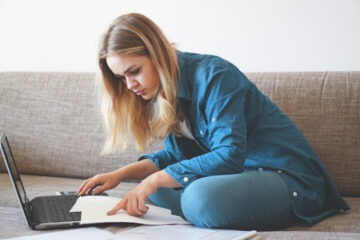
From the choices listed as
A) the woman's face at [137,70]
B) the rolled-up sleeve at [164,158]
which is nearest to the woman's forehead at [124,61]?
the woman's face at [137,70]

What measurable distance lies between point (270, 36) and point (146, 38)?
682 mm

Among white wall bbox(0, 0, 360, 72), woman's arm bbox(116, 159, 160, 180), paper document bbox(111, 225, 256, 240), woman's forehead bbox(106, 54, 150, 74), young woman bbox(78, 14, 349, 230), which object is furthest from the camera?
white wall bbox(0, 0, 360, 72)

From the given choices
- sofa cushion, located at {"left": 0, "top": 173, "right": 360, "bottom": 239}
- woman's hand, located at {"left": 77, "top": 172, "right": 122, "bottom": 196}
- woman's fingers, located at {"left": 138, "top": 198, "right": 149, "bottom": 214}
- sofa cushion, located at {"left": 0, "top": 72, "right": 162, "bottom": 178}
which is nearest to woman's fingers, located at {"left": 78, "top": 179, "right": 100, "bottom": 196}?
woman's hand, located at {"left": 77, "top": 172, "right": 122, "bottom": 196}

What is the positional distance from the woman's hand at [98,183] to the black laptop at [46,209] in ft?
0.12

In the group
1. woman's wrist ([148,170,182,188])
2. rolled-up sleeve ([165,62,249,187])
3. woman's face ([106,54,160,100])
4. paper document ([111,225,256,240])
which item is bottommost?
paper document ([111,225,256,240])

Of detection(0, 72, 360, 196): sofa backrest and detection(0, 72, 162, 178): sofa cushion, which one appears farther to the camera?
detection(0, 72, 162, 178): sofa cushion

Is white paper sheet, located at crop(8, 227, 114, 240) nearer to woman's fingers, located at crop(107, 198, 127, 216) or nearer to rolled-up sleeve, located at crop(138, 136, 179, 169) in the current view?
woman's fingers, located at crop(107, 198, 127, 216)

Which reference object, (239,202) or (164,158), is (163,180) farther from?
(164,158)

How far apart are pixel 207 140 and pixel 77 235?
18.9 inches

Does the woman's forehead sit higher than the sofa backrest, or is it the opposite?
the woman's forehead

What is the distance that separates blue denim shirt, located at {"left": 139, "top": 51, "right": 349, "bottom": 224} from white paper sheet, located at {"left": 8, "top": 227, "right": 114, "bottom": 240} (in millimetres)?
241

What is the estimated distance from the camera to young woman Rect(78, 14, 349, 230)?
3.61 feet

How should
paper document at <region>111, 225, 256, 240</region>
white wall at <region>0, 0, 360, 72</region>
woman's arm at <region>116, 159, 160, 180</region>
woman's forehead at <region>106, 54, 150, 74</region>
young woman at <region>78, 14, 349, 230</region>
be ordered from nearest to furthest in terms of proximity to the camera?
paper document at <region>111, 225, 256, 240</region>, young woman at <region>78, 14, 349, 230</region>, woman's forehead at <region>106, 54, 150, 74</region>, woman's arm at <region>116, 159, 160, 180</region>, white wall at <region>0, 0, 360, 72</region>

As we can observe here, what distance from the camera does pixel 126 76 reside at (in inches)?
50.7
